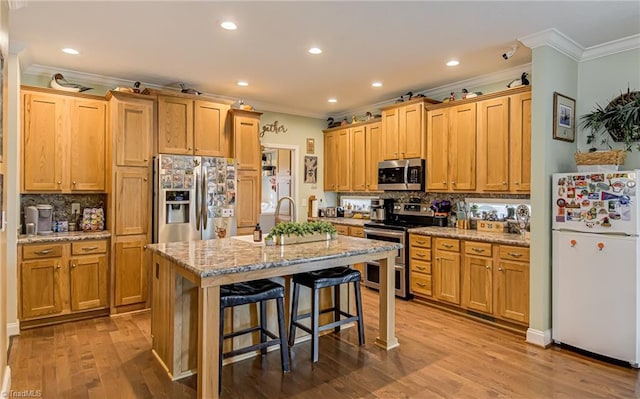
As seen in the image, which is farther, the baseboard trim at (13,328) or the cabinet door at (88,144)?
the cabinet door at (88,144)

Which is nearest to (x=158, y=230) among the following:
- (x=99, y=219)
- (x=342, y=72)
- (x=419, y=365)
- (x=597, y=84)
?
(x=99, y=219)

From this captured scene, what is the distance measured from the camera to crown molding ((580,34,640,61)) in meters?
3.34

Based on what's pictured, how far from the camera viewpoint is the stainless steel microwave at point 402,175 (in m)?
4.98

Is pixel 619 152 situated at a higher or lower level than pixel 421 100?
lower

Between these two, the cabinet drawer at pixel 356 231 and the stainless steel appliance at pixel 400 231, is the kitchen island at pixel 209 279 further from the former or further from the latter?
the cabinet drawer at pixel 356 231

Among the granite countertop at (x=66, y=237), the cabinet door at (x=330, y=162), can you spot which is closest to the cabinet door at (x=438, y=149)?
the cabinet door at (x=330, y=162)

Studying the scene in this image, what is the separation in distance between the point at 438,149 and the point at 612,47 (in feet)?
6.35

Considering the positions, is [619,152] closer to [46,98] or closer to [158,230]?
[158,230]

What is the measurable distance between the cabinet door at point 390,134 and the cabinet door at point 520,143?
1552mm

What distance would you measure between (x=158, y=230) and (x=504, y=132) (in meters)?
3.98

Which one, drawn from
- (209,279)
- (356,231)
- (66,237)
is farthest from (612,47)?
(66,237)

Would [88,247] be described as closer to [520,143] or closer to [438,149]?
[438,149]

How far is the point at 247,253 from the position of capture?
9.23 feet

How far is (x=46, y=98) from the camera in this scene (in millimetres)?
4047
